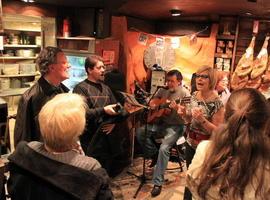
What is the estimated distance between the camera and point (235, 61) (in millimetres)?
4707

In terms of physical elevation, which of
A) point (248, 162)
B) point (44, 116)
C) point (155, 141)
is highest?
point (44, 116)

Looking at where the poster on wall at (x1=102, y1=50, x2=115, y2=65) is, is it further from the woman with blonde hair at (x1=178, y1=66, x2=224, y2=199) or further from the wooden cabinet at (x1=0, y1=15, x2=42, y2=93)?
the wooden cabinet at (x1=0, y1=15, x2=42, y2=93)

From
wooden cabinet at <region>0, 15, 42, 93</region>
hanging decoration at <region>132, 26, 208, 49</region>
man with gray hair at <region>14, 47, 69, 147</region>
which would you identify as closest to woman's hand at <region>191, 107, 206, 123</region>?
man with gray hair at <region>14, 47, 69, 147</region>

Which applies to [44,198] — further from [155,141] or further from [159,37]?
[159,37]

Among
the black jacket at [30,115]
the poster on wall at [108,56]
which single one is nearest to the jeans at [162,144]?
the poster on wall at [108,56]

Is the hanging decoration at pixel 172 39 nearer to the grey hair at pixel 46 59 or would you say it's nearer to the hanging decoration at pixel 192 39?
the hanging decoration at pixel 192 39

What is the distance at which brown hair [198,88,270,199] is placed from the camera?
119 cm

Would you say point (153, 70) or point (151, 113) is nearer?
point (151, 113)

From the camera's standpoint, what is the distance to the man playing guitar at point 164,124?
3484 mm

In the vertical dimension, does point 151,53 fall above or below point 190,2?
below

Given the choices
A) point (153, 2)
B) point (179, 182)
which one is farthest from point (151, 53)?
point (179, 182)

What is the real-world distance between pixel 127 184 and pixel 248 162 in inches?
104

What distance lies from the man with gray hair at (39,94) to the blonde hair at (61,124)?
0.74 meters

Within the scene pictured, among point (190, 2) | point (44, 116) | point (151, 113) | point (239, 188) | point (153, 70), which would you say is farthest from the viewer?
point (153, 70)
